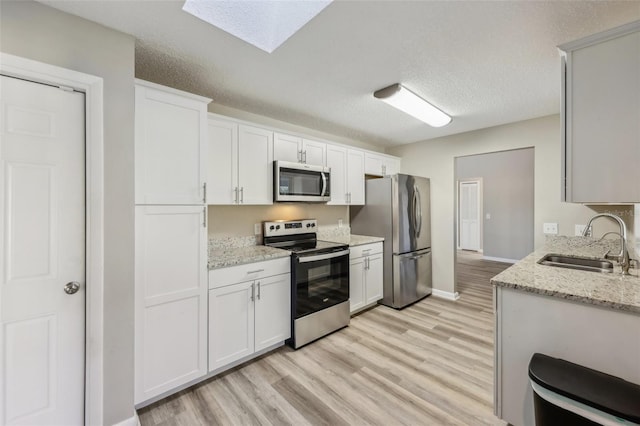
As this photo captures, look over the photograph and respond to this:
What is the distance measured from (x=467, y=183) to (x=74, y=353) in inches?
321

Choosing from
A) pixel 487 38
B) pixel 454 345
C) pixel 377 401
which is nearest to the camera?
pixel 487 38

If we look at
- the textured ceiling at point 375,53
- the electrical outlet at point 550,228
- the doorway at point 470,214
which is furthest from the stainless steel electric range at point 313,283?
the doorway at point 470,214

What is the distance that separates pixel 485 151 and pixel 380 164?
1.36 m

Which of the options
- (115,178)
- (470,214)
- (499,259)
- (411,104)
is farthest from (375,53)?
(470,214)

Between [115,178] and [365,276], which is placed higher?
[115,178]

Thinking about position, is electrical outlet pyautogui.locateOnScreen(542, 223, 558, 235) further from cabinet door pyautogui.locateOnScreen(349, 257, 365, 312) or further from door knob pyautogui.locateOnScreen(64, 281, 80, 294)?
door knob pyautogui.locateOnScreen(64, 281, 80, 294)

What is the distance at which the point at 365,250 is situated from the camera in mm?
3350

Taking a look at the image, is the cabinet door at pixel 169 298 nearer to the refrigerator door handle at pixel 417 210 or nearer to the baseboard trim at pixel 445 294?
the refrigerator door handle at pixel 417 210

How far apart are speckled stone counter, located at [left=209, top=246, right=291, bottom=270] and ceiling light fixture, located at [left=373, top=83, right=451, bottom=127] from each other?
1.68 metres

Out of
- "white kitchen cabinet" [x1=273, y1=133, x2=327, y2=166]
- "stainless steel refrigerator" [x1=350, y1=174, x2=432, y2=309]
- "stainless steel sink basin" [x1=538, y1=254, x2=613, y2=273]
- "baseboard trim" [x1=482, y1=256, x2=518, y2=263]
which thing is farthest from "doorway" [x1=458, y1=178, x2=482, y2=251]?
"white kitchen cabinet" [x1=273, y1=133, x2=327, y2=166]

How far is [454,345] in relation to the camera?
103 inches

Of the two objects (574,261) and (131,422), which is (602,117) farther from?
(131,422)

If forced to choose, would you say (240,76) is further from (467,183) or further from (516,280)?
(467,183)

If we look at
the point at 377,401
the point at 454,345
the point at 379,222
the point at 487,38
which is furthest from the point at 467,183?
A: the point at 377,401
